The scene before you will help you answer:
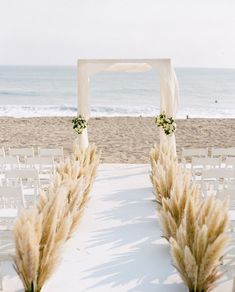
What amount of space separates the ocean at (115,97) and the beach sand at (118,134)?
9.81 metres

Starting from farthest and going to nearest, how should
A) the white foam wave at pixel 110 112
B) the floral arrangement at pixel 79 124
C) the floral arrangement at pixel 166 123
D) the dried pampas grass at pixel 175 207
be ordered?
the white foam wave at pixel 110 112 < the floral arrangement at pixel 79 124 < the floral arrangement at pixel 166 123 < the dried pampas grass at pixel 175 207

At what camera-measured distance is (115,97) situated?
1869 inches

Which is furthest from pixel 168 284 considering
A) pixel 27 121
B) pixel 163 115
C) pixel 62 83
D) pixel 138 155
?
pixel 62 83

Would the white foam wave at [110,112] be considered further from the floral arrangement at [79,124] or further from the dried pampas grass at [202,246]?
the dried pampas grass at [202,246]

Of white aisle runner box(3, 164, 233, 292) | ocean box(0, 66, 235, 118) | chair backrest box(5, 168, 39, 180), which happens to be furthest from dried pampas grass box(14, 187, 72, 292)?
ocean box(0, 66, 235, 118)

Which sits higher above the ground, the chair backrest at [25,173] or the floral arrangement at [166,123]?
the floral arrangement at [166,123]

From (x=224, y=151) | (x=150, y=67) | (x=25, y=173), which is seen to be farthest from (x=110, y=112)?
(x=25, y=173)

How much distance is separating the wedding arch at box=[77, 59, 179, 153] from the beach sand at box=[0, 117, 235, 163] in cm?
170

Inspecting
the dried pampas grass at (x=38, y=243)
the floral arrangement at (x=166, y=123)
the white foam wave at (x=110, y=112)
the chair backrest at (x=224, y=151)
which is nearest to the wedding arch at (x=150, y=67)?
the floral arrangement at (x=166, y=123)

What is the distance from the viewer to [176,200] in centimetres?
538

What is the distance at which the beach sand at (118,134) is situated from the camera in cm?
1527

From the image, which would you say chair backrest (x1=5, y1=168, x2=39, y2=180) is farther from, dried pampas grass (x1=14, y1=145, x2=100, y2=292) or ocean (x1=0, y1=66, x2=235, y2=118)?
ocean (x1=0, y1=66, x2=235, y2=118)

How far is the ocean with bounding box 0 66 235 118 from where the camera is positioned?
36.0 metres

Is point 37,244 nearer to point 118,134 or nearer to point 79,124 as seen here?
point 79,124
